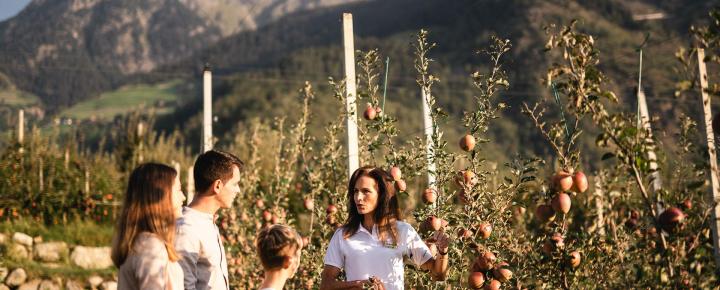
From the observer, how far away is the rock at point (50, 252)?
1084 centimetres

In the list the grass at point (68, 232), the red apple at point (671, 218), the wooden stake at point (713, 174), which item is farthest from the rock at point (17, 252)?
the red apple at point (671, 218)

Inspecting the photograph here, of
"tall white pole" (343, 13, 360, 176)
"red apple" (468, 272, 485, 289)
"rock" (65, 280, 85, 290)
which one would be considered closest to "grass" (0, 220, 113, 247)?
"rock" (65, 280, 85, 290)

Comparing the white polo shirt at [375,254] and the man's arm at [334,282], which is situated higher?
the white polo shirt at [375,254]

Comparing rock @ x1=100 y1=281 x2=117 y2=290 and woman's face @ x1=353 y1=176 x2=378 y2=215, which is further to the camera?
rock @ x1=100 y1=281 x2=117 y2=290

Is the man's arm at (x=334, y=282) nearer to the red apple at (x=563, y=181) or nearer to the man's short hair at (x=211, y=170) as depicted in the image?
the man's short hair at (x=211, y=170)

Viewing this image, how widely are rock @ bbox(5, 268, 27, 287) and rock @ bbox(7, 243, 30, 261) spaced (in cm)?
46

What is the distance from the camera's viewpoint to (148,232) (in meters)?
2.88

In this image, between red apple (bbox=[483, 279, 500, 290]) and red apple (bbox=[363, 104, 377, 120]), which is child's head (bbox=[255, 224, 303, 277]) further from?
red apple (bbox=[363, 104, 377, 120])

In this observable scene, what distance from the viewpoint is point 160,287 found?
280 cm

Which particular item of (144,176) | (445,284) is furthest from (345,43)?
(144,176)

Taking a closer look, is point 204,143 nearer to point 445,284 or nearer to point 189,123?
point 445,284

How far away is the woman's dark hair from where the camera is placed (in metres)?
3.68

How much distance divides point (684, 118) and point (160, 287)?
9.25 feet

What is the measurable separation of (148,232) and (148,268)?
0.13 metres
